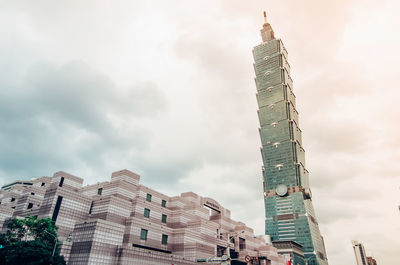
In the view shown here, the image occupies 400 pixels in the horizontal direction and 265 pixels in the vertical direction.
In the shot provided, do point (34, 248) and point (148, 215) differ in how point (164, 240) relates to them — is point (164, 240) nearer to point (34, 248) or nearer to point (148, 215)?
point (148, 215)

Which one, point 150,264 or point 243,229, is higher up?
point 243,229

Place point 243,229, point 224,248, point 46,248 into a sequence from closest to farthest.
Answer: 1. point 46,248
2. point 224,248
3. point 243,229

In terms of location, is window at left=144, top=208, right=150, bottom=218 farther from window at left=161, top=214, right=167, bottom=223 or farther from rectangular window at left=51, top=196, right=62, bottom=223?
rectangular window at left=51, top=196, right=62, bottom=223

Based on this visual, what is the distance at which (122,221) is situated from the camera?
301 ft

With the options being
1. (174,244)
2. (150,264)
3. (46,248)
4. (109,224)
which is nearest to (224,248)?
(174,244)

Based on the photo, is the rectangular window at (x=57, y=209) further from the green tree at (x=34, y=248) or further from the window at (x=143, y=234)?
the window at (x=143, y=234)

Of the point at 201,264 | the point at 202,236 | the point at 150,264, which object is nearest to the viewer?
the point at 150,264

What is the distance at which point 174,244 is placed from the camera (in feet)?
334

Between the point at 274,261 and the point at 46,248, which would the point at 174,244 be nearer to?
the point at 46,248

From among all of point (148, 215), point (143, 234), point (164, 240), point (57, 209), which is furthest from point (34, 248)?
point (164, 240)

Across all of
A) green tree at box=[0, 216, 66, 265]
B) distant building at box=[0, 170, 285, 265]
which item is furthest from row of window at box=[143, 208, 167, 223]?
green tree at box=[0, 216, 66, 265]

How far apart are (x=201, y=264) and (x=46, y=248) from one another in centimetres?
5497

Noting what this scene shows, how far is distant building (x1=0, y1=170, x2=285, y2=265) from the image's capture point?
72125 millimetres

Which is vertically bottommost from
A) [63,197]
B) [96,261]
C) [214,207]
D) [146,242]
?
[96,261]
